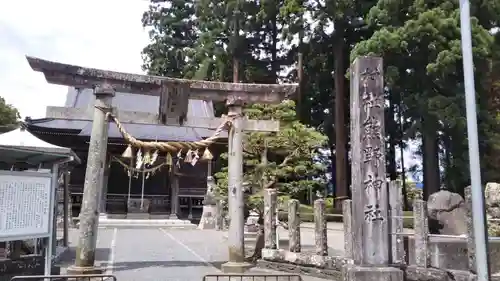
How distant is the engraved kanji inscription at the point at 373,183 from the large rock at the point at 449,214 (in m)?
4.90

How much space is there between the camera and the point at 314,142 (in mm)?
16328

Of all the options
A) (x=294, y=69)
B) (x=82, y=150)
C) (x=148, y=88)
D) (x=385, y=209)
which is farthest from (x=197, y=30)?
(x=385, y=209)

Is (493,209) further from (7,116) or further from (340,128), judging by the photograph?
(7,116)

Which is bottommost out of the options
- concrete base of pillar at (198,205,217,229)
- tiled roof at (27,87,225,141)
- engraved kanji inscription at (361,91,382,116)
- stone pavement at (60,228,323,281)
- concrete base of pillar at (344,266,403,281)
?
stone pavement at (60,228,323,281)

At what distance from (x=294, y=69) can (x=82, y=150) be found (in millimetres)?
16112

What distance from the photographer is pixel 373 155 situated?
26.2ft

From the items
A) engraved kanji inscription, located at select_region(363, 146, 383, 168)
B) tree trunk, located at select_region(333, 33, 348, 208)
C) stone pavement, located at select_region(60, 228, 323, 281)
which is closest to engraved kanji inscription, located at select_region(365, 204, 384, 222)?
engraved kanji inscription, located at select_region(363, 146, 383, 168)

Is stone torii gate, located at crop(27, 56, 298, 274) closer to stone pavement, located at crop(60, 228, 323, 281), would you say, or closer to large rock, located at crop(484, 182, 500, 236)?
stone pavement, located at crop(60, 228, 323, 281)

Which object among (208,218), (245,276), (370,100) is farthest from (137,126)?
(245,276)

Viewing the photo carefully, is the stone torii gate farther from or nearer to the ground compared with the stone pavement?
farther from the ground

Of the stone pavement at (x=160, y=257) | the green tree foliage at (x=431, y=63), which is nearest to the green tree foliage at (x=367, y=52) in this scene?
the green tree foliage at (x=431, y=63)

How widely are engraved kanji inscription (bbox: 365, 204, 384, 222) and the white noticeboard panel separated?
5.15 meters

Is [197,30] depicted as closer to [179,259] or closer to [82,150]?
[82,150]

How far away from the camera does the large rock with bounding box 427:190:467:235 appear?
11.6 meters
